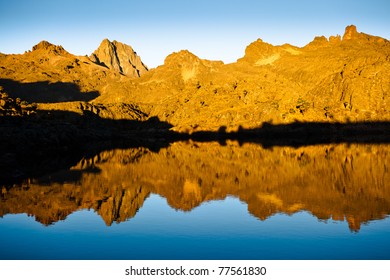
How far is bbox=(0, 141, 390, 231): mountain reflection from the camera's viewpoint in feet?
143

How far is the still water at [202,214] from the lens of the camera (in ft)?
99.8

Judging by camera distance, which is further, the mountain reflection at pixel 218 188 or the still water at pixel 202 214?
the mountain reflection at pixel 218 188

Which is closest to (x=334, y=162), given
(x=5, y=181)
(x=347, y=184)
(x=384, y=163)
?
(x=384, y=163)

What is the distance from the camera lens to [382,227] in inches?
1384

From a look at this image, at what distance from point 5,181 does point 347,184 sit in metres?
45.9

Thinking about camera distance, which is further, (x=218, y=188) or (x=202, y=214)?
(x=218, y=188)

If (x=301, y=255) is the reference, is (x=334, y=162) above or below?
above

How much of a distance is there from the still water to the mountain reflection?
134 mm

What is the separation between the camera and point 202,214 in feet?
140

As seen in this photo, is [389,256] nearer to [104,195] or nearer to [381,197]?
[381,197]

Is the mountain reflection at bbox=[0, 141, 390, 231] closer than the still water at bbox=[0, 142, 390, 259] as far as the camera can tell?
No

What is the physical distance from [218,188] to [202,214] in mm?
16525

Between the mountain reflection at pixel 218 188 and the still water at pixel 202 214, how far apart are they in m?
0.13

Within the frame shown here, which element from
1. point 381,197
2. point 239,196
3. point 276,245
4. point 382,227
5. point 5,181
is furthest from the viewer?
point 5,181
